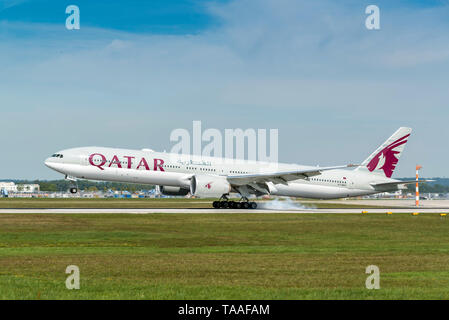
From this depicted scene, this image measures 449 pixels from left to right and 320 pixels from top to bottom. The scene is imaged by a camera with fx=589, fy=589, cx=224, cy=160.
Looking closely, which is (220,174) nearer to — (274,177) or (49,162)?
(274,177)

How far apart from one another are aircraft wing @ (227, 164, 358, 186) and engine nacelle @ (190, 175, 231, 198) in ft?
3.20

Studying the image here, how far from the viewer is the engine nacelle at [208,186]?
54.8 m

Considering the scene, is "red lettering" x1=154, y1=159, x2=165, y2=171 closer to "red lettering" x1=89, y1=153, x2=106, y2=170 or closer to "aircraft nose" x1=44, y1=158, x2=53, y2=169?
"red lettering" x1=89, y1=153, x2=106, y2=170

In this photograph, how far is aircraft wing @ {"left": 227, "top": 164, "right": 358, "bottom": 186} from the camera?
183ft

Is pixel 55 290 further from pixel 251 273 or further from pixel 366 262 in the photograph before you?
pixel 366 262

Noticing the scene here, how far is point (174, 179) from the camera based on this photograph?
5622cm

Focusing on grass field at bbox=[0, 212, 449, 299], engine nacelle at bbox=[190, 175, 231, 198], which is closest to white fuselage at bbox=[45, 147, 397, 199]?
engine nacelle at bbox=[190, 175, 231, 198]

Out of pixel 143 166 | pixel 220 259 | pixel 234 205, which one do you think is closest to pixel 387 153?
pixel 234 205

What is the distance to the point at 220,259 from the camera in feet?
66.8

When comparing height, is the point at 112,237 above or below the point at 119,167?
below

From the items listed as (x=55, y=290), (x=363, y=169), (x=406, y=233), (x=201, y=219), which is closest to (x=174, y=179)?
(x=201, y=219)

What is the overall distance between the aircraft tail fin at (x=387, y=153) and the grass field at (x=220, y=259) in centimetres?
2780

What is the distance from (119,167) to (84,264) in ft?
120
